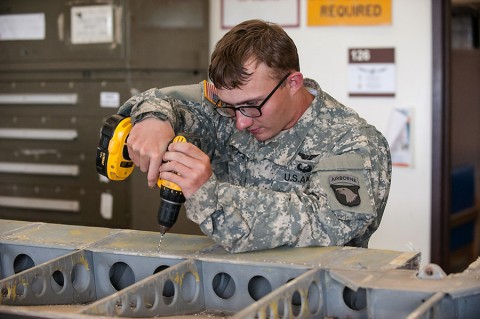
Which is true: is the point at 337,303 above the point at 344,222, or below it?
below

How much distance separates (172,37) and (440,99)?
1439 mm

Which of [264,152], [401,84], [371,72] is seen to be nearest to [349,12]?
[371,72]

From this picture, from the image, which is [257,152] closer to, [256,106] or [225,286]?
[256,106]

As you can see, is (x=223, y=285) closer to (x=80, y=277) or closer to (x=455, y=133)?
(x=80, y=277)

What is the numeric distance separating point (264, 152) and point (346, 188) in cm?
41

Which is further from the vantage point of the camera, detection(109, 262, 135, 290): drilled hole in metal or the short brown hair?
the short brown hair

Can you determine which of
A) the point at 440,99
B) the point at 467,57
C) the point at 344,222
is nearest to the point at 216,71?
the point at 344,222

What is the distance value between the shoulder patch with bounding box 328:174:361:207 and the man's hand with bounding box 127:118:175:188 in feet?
1.51

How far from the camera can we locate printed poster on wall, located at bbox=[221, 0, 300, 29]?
15.0 ft

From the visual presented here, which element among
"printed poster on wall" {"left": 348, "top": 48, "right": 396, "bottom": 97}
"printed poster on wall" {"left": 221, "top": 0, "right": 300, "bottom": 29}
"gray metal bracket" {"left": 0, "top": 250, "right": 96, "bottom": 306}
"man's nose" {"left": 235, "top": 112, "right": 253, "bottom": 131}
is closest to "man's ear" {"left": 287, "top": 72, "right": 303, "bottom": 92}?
"man's nose" {"left": 235, "top": 112, "right": 253, "bottom": 131}

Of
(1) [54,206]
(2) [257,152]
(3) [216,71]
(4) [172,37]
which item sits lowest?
(1) [54,206]

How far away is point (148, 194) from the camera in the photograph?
13.9 feet

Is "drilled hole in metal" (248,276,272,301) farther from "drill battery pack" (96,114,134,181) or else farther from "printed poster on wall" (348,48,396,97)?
"printed poster on wall" (348,48,396,97)

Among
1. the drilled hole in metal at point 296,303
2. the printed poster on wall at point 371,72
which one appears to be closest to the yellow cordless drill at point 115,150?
the drilled hole in metal at point 296,303
